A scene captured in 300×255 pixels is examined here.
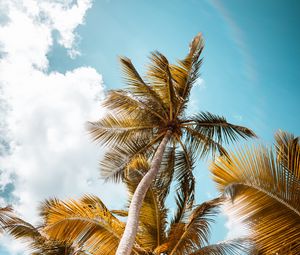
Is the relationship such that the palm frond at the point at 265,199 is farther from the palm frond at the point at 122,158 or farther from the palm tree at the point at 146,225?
the palm frond at the point at 122,158

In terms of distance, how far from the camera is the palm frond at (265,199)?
135 inches

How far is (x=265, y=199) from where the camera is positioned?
11.4 ft

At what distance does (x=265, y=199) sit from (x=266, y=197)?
3cm

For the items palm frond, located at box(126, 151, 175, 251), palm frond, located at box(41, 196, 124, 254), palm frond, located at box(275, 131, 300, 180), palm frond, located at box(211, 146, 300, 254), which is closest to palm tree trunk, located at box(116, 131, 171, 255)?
palm frond, located at box(41, 196, 124, 254)

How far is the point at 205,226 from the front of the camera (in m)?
7.66

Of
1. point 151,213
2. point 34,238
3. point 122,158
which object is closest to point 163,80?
point 122,158

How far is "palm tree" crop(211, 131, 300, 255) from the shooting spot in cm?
344

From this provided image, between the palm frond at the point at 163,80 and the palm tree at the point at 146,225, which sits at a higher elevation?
the palm frond at the point at 163,80

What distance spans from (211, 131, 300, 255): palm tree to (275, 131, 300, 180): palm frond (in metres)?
0.02

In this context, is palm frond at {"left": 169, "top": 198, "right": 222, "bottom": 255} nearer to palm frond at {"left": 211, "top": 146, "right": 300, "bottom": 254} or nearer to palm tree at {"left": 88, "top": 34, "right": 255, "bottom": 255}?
palm tree at {"left": 88, "top": 34, "right": 255, "bottom": 255}

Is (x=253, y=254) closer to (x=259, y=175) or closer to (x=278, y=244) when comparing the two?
(x=278, y=244)

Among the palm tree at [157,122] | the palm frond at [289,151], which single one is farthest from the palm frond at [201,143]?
the palm frond at [289,151]

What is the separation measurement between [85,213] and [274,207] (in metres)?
4.23

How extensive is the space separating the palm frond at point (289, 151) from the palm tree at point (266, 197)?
18 mm
